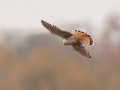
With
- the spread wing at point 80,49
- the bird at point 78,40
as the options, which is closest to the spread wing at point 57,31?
the bird at point 78,40

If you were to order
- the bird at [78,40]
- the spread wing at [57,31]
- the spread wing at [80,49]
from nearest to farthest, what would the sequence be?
the bird at [78,40] → the spread wing at [80,49] → the spread wing at [57,31]

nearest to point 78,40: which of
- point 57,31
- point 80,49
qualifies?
point 80,49

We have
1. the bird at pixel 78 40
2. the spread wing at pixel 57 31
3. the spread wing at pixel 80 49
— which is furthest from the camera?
the spread wing at pixel 57 31

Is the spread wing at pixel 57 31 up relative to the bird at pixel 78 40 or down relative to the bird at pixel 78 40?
up

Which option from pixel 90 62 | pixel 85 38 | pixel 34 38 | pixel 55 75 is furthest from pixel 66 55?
pixel 85 38

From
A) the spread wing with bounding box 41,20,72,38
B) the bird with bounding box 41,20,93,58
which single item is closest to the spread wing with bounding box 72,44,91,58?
the bird with bounding box 41,20,93,58

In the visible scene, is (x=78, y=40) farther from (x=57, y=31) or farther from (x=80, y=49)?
(x=57, y=31)

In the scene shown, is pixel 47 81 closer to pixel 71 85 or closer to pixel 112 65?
pixel 71 85

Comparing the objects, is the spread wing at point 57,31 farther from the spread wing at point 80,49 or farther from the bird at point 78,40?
the spread wing at point 80,49

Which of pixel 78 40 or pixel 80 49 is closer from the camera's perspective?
pixel 78 40

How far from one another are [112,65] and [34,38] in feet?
34.9

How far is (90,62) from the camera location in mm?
49625

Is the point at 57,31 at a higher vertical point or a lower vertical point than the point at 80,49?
higher

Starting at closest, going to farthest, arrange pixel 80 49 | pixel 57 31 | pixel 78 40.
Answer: pixel 78 40 < pixel 80 49 < pixel 57 31
